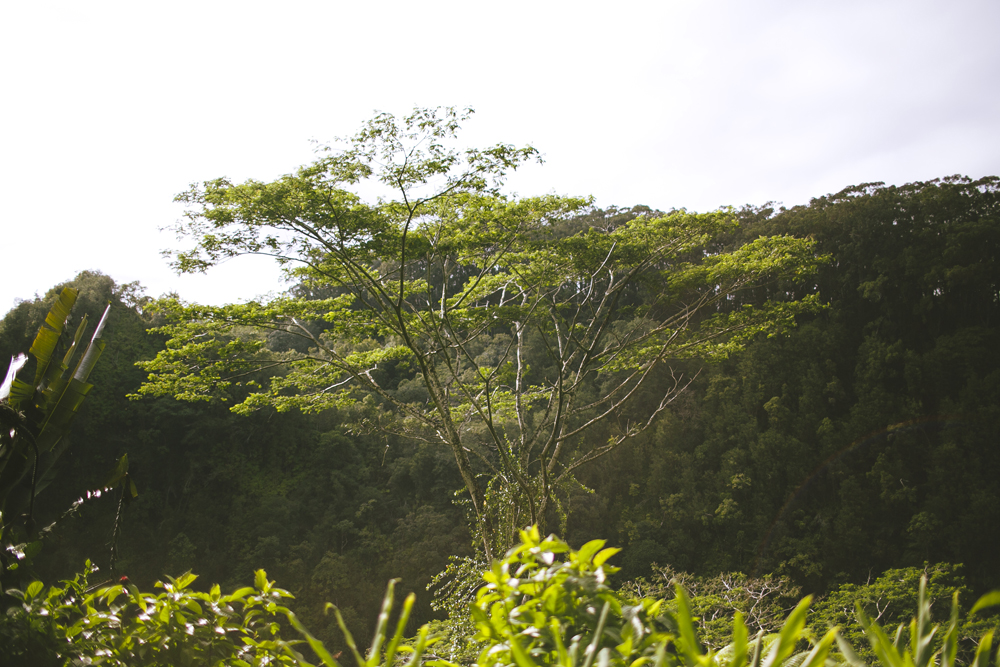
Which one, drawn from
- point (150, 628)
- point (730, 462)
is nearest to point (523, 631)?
point (150, 628)

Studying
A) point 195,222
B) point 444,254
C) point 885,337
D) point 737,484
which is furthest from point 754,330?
point 885,337

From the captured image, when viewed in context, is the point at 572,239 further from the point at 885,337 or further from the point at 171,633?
the point at 885,337

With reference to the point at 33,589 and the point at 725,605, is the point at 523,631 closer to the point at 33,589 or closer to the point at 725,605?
the point at 33,589

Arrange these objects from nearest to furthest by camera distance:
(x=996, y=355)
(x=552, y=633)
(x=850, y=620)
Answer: (x=552, y=633)
(x=850, y=620)
(x=996, y=355)

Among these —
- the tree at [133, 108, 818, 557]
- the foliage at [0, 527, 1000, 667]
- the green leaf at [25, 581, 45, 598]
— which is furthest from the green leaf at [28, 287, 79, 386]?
the tree at [133, 108, 818, 557]

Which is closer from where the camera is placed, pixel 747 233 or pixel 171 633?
pixel 171 633

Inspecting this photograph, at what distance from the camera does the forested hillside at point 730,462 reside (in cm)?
1177

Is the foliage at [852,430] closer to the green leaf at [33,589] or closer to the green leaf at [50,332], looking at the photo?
the green leaf at [50,332]

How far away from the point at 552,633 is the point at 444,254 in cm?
458

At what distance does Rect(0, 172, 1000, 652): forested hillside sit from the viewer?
11773 millimetres

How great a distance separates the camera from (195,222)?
436 cm

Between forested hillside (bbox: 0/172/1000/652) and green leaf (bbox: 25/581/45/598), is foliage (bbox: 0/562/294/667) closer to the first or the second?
green leaf (bbox: 25/581/45/598)

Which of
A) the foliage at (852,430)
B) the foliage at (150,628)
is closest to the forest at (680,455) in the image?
the foliage at (852,430)

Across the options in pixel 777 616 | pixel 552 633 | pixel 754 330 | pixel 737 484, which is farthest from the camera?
pixel 737 484
